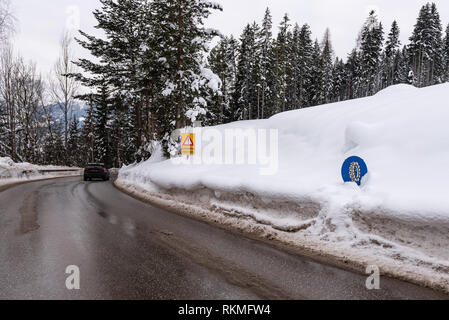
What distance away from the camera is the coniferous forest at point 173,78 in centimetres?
1524

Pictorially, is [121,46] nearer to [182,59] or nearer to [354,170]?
[182,59]

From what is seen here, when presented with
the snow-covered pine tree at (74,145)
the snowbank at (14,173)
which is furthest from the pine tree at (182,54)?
the snow-covered pine tree at (74,145)

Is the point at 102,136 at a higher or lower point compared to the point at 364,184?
higher

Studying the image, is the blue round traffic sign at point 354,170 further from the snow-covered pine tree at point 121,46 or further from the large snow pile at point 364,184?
the snow-covered pine tree at point 121,46

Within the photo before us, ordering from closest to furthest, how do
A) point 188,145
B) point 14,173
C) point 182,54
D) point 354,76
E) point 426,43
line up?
point 188,145
point 182,54
point 14,173
point 426,43
point 354,76

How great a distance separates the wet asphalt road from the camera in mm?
3039

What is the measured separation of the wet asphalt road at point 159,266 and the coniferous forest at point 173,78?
30.6 feet

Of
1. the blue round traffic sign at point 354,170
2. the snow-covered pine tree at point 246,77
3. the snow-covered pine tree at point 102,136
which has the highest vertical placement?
the snow-covered pine tree at point 246,77

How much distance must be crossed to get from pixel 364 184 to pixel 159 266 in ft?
14.3

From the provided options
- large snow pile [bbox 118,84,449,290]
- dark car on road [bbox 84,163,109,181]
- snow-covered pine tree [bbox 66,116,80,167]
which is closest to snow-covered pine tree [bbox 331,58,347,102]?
dark car on road [bbox 84,163,109,181]

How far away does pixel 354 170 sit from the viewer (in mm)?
5352

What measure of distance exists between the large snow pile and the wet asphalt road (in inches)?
35.4

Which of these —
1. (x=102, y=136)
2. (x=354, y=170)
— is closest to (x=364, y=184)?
(x=354, y=170)
